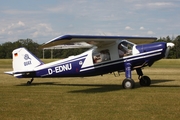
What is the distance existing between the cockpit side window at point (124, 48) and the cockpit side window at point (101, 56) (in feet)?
2.08

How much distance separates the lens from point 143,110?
8211 mm

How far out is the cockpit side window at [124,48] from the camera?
14.2 meters

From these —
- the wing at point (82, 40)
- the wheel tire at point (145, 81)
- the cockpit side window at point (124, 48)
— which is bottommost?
the wheel tire at point (145, 81)

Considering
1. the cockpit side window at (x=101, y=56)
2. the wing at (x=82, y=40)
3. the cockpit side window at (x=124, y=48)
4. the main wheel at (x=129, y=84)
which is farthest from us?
the cockpit side window at (x=101, y=56)

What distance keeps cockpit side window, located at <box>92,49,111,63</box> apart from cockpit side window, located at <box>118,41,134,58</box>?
2.08ft

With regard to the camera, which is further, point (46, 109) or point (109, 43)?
point (109, 43)

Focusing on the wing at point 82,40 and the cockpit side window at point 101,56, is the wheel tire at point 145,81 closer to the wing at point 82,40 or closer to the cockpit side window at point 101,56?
the wing at point 82,40

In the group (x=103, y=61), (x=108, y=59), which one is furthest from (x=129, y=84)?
(x=103, y=61)

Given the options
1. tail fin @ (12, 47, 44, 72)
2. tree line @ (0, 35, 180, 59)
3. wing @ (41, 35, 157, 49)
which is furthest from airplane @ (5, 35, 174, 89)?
tree line @ (0, 35, 180, 59)

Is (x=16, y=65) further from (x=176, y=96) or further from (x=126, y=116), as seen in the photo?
(x=126, y=116)

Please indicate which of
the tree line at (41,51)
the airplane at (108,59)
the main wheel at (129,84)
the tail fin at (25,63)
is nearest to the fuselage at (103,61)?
the airplane at (108,59)

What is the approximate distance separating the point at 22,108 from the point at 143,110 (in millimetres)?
3476

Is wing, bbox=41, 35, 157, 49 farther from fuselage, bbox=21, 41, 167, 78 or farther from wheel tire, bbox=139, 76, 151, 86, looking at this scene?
wheel tire, bbox=139, 76, 151, 86

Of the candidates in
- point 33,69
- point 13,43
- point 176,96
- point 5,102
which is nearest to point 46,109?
point 5,102
